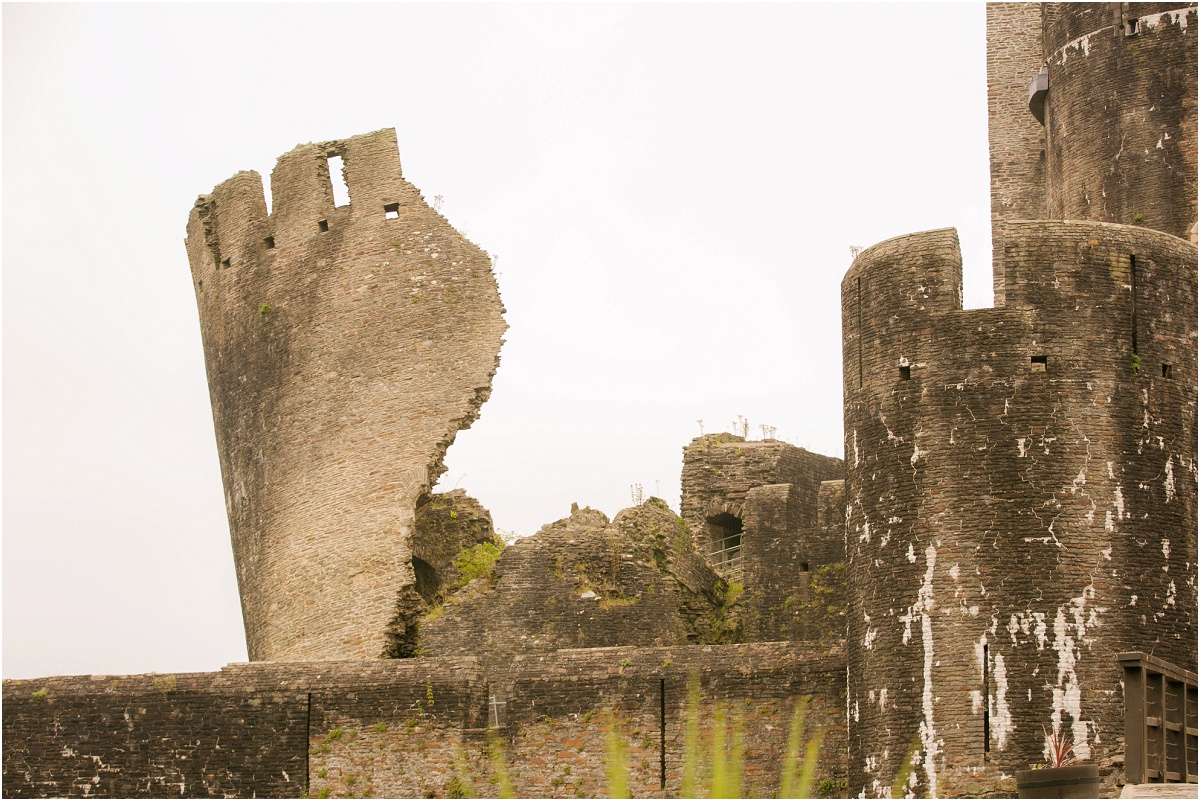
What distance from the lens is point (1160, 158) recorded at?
26.5 m

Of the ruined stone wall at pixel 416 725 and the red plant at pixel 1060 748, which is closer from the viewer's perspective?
the red plant at pixel 1060 748

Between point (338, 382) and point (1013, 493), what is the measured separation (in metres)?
9.91

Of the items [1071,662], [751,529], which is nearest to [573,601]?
[751,529]

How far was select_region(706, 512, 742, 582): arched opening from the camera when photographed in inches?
1195

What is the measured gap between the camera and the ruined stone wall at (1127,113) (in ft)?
86.7

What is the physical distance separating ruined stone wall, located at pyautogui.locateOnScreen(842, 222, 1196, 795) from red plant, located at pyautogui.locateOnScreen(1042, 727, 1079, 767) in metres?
0.09

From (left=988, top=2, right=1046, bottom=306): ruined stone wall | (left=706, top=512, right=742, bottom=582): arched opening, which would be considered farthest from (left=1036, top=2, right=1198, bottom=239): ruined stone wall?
(left=706, top=512, right=742, bottom=582): arched opening

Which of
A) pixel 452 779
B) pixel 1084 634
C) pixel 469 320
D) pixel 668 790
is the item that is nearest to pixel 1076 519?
pixel 1084 634

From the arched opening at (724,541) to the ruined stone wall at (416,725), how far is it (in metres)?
5.34

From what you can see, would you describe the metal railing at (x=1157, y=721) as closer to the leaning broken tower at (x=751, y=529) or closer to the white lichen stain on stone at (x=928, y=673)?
the leaning broken tower at (x=751, y=529)

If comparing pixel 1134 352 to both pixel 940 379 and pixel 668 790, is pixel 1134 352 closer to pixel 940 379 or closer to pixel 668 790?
pixel 940 379

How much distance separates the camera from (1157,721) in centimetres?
2138

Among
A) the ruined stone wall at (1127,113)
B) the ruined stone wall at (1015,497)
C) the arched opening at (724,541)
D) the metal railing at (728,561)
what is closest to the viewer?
the ruined stone wall at (1015,497)

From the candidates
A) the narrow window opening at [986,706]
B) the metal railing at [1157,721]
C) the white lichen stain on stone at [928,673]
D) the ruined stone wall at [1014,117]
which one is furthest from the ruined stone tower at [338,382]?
the metal railing at [1157,721]
